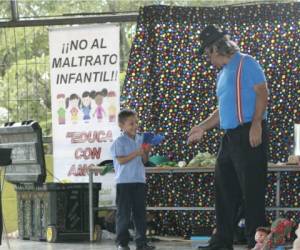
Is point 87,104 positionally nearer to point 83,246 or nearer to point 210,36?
point 83,246

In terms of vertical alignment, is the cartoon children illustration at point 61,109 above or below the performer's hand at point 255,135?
above

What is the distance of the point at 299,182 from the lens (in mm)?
9328

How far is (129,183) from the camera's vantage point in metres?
7.98

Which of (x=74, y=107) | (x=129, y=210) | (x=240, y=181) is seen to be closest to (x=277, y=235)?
(x=240, y=181)

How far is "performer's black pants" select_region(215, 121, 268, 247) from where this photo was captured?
6.69 metres

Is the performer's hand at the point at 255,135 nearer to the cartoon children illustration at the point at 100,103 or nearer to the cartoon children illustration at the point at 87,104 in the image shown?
the cartoon children illustration at the point at 100,103

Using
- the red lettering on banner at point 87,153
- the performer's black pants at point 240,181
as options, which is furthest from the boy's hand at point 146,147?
the red lettering on banner at point 87,153

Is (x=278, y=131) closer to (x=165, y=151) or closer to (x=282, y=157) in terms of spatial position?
(x=282, y=157)

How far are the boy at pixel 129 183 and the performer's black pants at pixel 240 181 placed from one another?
1219mm

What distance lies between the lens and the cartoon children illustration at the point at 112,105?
33.2ft

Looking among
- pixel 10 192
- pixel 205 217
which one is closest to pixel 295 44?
pixel 205 217

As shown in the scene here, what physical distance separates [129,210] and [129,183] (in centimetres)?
27

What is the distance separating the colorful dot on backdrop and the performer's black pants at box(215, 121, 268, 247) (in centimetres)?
255

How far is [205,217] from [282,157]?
3.92 feet
